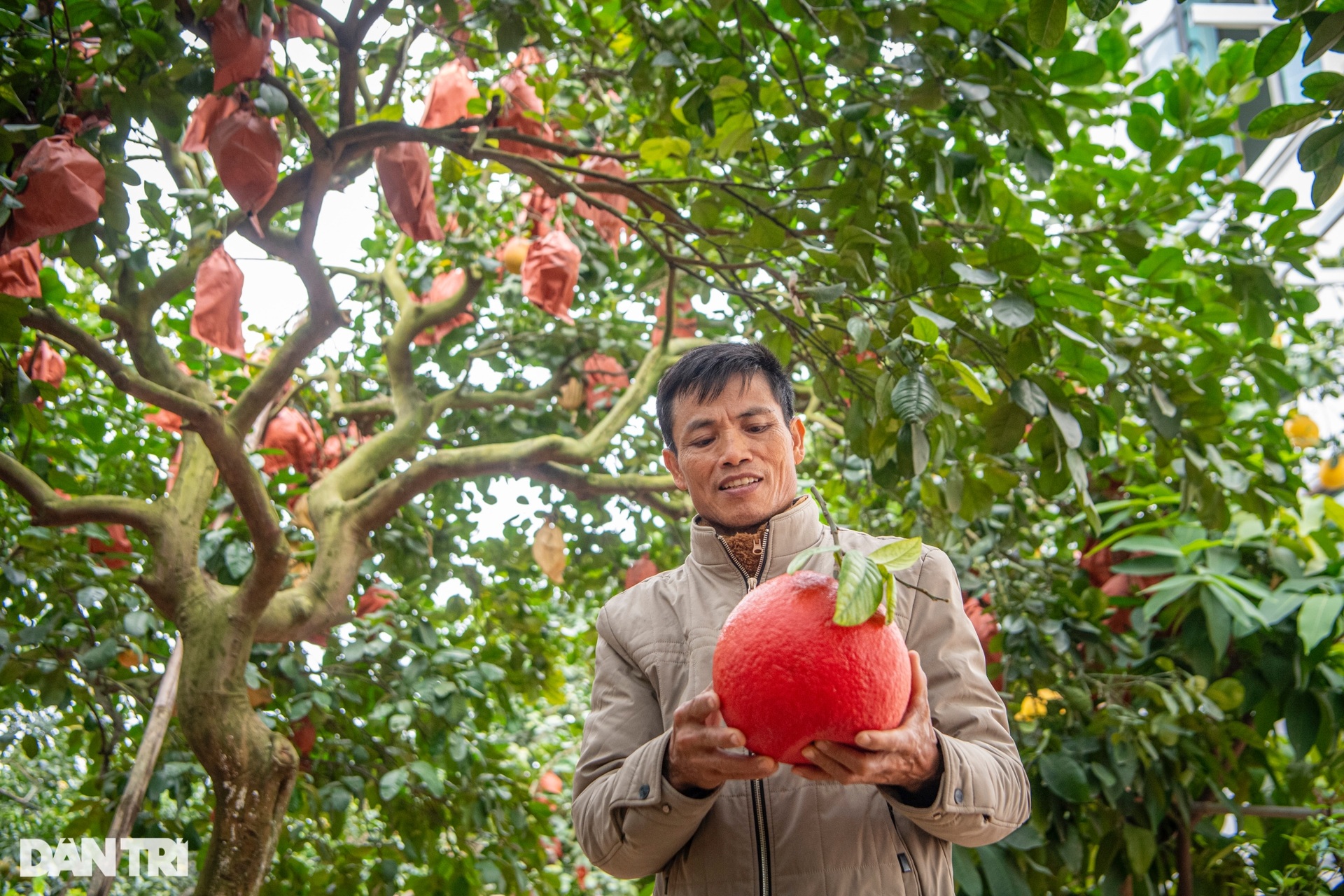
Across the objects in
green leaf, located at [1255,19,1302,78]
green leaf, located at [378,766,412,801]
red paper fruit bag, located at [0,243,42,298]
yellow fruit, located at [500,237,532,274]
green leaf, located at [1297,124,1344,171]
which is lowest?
green leaf, located at [378,766,412,801]

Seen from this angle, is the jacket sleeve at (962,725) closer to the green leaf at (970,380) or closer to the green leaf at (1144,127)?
the green leaf at (970,380)

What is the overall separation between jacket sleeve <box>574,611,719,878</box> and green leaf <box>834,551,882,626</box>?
303 millimetres

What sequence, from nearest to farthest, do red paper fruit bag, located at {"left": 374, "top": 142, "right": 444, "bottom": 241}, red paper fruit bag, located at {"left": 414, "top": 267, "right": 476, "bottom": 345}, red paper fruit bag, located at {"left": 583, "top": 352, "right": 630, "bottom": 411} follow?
1. red paper fruit bag, located at {"left": 374, "top": 142, "right": 444, "bottom": 241}
2. red paper fruit bag, located at {"left": 414, "top": 267, "right": 476, "bottom": 345}
3. red paper fruit bag, located at {"left": 583, "top": 352, "right": 630, "bottom": 411}

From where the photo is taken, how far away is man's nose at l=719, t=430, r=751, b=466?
1263 mm

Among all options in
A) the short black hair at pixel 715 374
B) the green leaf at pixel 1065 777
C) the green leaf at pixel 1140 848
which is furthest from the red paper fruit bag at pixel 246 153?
the green leaf at pixel 1140 848

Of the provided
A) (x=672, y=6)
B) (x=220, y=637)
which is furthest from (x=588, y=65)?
(x=220, y=637)

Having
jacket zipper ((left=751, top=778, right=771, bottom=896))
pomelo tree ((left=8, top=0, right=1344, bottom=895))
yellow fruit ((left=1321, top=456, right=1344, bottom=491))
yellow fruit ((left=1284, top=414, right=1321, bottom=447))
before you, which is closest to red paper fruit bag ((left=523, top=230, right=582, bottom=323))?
pomelo tree ((left=8, top=0, right=1344, bottom=895))

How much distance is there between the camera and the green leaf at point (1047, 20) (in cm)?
115

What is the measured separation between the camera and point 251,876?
7.70 ft

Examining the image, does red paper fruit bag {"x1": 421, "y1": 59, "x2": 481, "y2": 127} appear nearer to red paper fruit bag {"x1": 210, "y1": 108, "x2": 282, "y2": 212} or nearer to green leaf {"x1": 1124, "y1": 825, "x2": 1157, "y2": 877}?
red paper fruit bag {"x1": 210, "y1": 108, "x2": 282, "y2": 212}

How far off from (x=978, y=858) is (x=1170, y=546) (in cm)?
99

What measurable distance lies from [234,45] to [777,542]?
125 cm

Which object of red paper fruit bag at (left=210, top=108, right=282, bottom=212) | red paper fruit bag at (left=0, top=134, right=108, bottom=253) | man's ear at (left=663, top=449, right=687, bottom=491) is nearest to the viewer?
man's ear at (left=663, top=449, right=687, bottom=491)

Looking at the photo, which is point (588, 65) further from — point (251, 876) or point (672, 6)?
point (251, 876)
